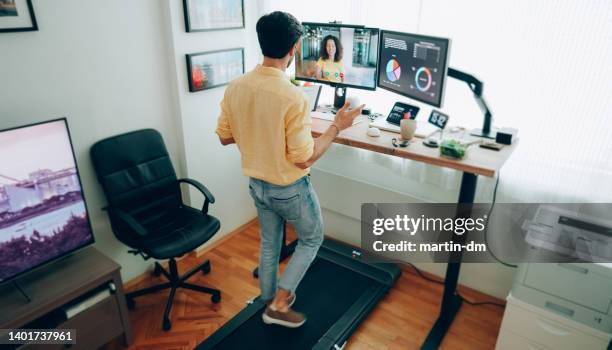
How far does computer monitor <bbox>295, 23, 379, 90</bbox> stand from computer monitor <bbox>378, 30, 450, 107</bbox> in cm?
8

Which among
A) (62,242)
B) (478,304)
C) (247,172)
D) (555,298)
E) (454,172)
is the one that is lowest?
(478,304)

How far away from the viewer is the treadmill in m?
2.25

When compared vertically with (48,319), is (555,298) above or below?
above

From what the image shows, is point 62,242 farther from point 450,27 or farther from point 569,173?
point 569,173

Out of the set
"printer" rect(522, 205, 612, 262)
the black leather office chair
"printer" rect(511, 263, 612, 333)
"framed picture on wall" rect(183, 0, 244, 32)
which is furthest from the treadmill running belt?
"framed picture on wall" rect(183, 0, 244, 32)

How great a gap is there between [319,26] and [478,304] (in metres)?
1.98

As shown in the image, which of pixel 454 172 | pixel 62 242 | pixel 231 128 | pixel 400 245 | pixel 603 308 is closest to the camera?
pixel 603 308

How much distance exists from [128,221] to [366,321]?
144 cm

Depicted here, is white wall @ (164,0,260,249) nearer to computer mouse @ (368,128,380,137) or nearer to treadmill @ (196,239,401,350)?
treadmill @ (196,239,401,350)

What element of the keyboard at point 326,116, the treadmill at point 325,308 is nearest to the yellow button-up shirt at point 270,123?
the keyboard at point 326,116

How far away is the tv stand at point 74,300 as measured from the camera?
6.22 feet

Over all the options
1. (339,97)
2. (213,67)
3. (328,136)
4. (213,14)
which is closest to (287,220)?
(328,136)

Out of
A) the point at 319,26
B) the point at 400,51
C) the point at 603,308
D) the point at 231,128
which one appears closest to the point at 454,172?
the point at 400,51

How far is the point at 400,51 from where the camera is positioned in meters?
2.38
